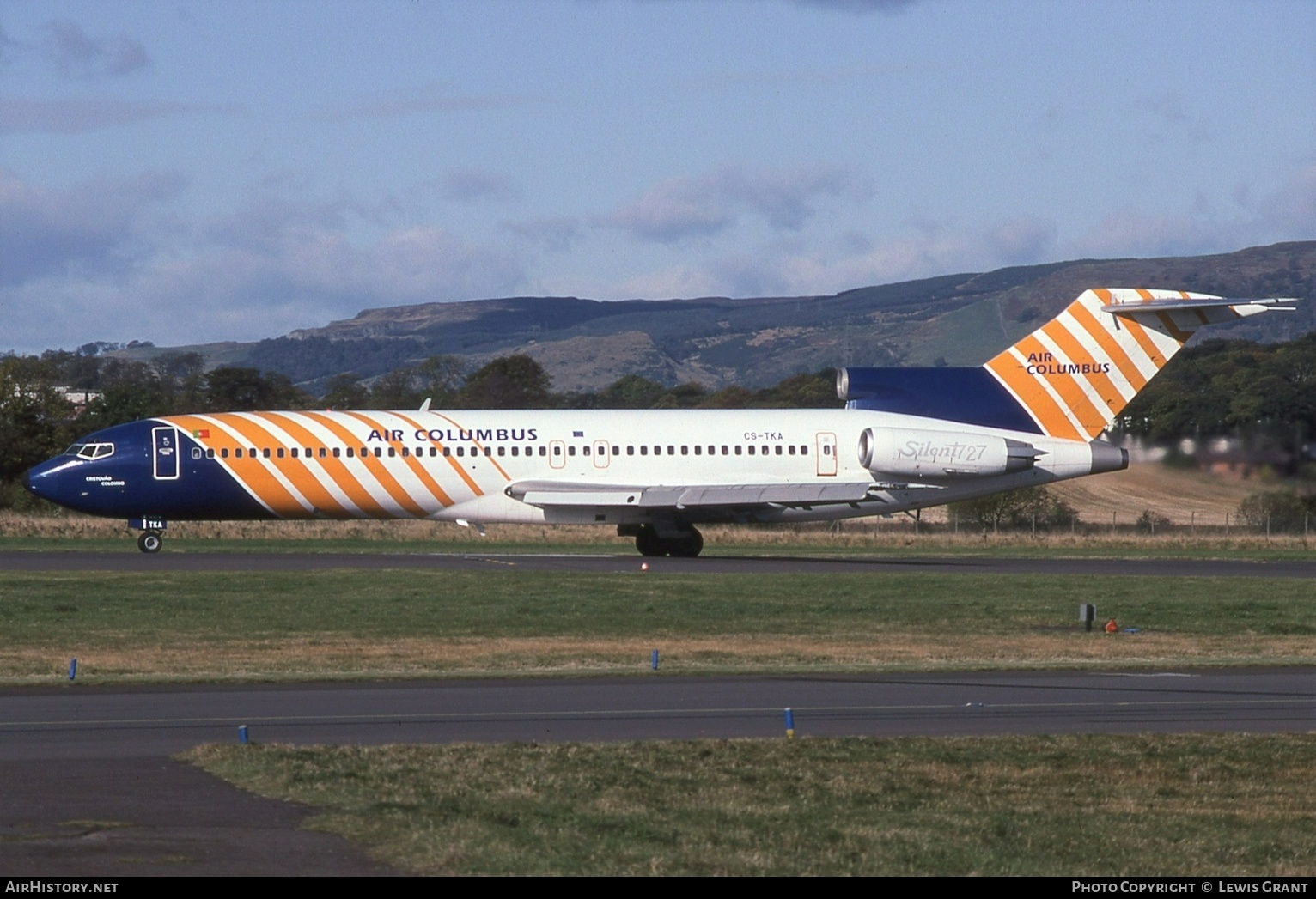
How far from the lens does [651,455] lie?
44.6 m

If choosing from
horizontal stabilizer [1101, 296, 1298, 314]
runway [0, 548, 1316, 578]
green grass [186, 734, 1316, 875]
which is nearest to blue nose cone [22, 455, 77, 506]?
runway [0, 548, 1316, 578]

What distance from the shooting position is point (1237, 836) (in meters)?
11.8

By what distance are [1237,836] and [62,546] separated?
42.9m

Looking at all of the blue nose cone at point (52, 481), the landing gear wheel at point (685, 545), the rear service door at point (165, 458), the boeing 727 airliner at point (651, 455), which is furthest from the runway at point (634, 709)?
the blue nose cone at point (52, 481)

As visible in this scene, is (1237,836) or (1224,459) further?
(1224,459)

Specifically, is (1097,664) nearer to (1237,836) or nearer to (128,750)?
(1237,836)

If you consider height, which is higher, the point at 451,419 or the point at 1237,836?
the point at 451,419

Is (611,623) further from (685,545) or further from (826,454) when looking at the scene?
(826,454)

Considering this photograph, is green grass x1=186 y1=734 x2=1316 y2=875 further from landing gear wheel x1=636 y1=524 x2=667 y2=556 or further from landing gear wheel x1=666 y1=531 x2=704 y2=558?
landing gear wheel x1=636 y1=524 x2=667 y2=556

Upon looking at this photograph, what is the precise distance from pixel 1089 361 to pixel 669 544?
41.1 ft

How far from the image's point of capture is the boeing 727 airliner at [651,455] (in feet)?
144
